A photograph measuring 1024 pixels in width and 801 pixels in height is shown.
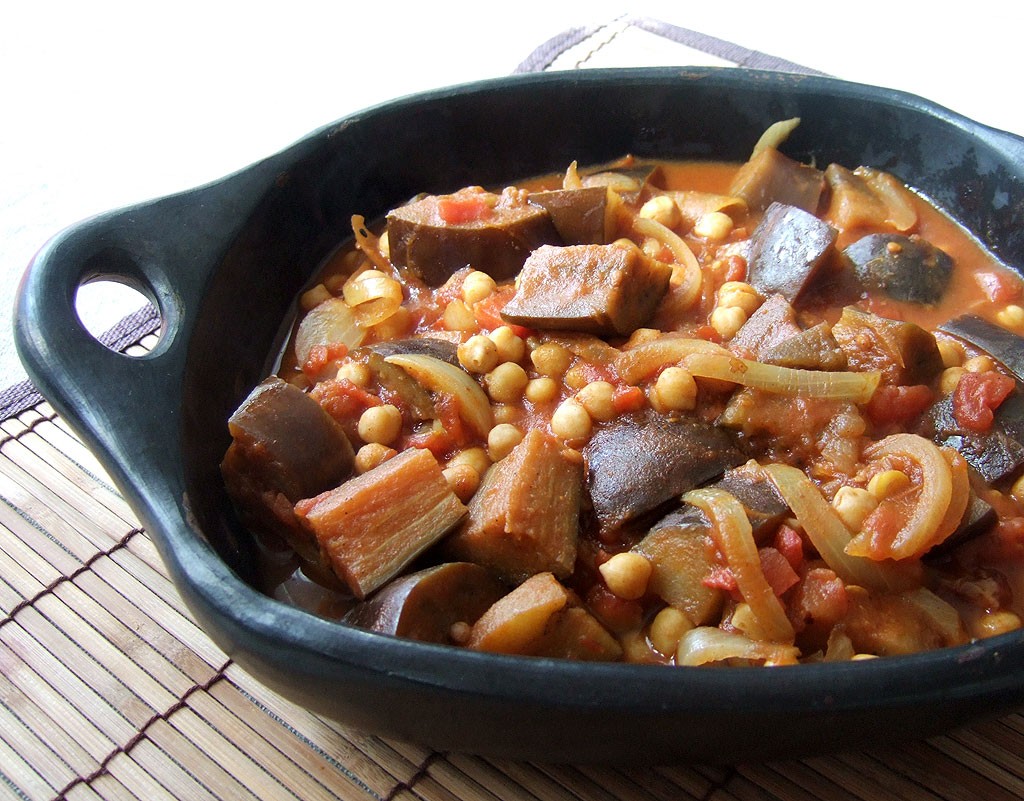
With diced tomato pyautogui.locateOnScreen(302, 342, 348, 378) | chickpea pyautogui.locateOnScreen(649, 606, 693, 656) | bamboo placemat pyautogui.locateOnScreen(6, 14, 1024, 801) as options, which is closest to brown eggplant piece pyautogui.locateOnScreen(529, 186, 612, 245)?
diced tomato pyautogui.locateOnScreen(302, 342, 348, 378)

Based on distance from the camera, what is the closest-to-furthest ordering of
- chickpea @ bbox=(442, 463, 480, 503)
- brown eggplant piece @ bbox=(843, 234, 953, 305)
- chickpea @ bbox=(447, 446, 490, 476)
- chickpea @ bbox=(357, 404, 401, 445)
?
chickpea @ bbox=(442, 463, 480, 503) < chickpea @ bbox=(447, 446, 490, 476) < chickpea @ bbox=(357, 404, 401, 445) < brown eggplant piece @ bbox=(843, 234, 953, 305)

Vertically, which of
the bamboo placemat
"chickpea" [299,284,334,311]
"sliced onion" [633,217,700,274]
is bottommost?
the bamboo placemat

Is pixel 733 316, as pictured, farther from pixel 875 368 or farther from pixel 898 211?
pixel 898 211

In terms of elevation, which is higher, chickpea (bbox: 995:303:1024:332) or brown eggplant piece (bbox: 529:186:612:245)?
brown eggplant piece (bbox: 529:186:612:245)

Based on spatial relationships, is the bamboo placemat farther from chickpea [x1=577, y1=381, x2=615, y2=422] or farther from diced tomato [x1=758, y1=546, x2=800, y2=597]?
chickpea [x1=577, y1=381, x2=615, y2=422]

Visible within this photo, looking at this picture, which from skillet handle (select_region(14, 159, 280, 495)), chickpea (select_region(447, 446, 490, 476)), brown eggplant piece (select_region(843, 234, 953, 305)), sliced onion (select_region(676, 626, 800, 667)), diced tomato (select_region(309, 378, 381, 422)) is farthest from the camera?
brown eggplant piece (select_region(843, 234, 953, 305))

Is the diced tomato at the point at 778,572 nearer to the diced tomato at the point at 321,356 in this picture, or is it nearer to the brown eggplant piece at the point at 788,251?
the brown eggplant piece at the point at 788,251

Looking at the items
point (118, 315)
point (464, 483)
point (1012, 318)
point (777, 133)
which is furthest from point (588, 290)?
point (118, 315)
